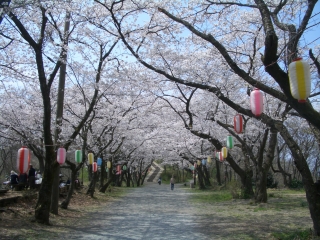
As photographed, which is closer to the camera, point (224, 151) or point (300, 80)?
point (300, 80)

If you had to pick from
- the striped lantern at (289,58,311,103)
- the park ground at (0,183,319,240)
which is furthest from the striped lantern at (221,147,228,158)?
the striped lantern at (289,58,311,103)

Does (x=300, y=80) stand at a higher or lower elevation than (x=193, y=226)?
higher

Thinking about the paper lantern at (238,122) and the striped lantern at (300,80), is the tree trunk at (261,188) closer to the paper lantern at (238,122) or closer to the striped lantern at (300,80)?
the paper lantern at (238,122)

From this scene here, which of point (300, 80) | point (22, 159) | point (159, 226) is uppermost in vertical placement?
point (300, 80)

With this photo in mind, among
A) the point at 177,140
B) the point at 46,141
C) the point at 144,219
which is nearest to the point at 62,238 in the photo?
the point at 46,141

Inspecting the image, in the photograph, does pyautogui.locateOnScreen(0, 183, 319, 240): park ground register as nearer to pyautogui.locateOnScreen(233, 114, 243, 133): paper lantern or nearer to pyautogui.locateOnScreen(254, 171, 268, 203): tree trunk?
pyautogui.locateOnScreen(254, 171, 268, 203): tree trunk

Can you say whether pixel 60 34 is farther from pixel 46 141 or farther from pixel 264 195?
pixel 264 195

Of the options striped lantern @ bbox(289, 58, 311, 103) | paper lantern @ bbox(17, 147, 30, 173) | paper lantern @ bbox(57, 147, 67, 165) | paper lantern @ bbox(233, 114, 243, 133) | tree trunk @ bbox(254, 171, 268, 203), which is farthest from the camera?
tree trunk @ bbox(254, 171, 268, 203)

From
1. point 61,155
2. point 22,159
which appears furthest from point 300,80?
point 61,155

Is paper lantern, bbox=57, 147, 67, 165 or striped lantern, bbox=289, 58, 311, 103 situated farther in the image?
paper lantern, bbox=57, 147, 67, 165

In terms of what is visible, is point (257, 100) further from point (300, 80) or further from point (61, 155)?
point (61, 155)

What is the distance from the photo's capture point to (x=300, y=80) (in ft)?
15.6

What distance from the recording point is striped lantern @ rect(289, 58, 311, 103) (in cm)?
471

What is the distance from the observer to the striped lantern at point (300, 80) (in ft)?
15.5
